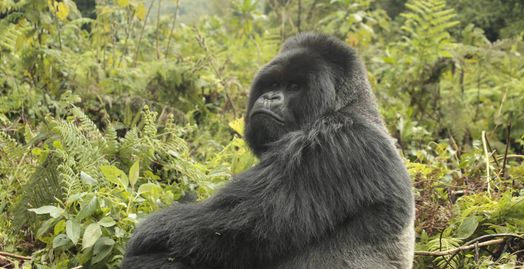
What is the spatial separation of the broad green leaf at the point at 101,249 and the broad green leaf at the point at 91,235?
103mm

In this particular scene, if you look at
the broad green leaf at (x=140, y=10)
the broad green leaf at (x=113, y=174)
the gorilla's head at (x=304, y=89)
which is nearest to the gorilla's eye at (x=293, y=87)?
the gorilla's head at (x=304, y=89)

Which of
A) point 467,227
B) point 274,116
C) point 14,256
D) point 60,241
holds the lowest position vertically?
point 467,227

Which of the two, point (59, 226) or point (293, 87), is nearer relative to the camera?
point (59, 226)

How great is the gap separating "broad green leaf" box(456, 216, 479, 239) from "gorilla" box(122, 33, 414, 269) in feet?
1.76

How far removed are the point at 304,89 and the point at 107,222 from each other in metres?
1.18

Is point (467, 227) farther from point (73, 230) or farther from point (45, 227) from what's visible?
point (45, 227)

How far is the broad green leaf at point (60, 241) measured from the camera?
9.07 feet

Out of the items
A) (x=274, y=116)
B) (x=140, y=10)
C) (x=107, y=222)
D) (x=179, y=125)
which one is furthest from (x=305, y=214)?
(x=140, y=10)

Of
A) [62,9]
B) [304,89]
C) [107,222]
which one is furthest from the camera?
[62,9]

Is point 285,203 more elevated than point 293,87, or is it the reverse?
point 293,87

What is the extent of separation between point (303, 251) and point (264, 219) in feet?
0.77

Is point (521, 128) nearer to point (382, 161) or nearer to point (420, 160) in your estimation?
point (420, 160)

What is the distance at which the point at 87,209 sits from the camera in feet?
9.05

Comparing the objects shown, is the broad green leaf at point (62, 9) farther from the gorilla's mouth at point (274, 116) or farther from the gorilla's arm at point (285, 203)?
the gorilla's arm at point (285, 203)
